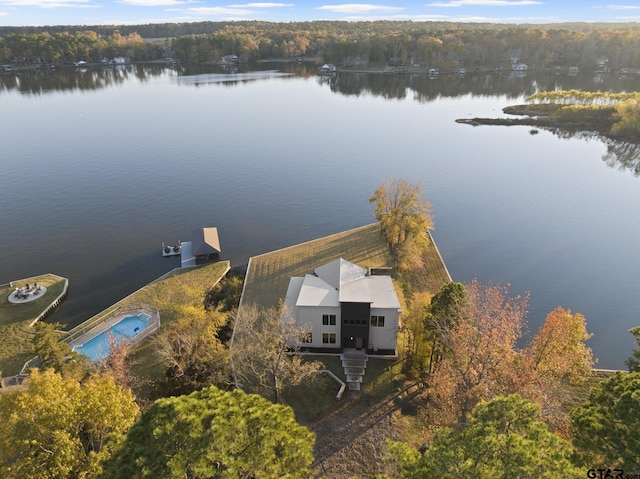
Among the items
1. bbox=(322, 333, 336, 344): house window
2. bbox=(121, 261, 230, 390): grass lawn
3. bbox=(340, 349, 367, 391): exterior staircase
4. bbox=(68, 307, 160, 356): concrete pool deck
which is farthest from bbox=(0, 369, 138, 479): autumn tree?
bbox=(322, 333, 336, 344): house window

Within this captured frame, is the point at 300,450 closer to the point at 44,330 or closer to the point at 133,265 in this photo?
the point at 44,330

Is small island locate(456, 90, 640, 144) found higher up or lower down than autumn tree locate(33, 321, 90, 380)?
higher up

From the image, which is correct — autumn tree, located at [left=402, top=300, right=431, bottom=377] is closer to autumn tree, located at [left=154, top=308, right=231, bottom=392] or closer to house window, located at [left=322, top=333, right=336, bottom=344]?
house window, located at [left=322, top=333, right=336, bottom=344]

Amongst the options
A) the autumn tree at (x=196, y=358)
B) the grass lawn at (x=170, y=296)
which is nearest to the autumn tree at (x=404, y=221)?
the grass lawn at (x=170, y=296)

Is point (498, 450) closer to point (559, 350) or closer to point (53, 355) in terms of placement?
point (559, 350)

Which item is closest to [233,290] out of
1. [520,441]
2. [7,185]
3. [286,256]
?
[286,256]

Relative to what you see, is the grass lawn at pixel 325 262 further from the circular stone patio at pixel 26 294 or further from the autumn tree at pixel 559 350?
the circular stone patio at pixel 26 294
